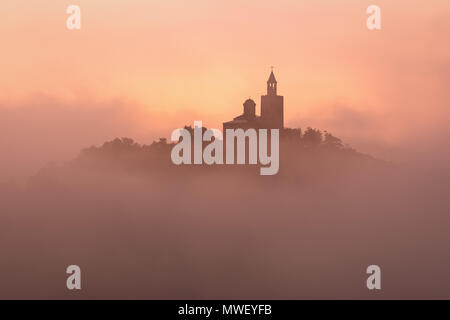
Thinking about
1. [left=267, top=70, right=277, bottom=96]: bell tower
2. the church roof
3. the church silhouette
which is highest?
the church roof

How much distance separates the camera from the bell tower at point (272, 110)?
70625mm

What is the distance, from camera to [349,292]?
8481 centimetres

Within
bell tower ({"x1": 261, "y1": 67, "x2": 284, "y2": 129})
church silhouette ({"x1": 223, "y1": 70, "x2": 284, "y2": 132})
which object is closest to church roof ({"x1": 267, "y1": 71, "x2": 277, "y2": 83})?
church silhouette ({"x1": 223, "y1": 70, "x2": 284, "y2": 132})

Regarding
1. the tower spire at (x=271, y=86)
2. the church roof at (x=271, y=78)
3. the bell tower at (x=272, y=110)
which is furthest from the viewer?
the church roof at (x=271, y=78)

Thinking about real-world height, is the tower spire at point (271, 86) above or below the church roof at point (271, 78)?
below

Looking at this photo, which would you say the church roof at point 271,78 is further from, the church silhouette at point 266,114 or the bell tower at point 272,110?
the bell tower at point 272,110

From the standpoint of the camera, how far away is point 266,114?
7088 centimetres

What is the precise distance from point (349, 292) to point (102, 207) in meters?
38.8

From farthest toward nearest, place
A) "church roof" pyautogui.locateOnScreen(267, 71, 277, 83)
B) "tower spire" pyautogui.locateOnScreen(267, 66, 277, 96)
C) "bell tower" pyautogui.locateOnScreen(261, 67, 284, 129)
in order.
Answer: "church roof" pyautogui.locateOnScreen(267, 71, 277, 83), "tower spire" pyautogui.locateOnScreen(267, 66, 277, 96), "bell tower" pyautogui.locateOnScreen(261, 67, 284, 129)

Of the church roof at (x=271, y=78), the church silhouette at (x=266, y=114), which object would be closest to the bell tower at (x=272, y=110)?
the church silhouette at (x=266, y=114)

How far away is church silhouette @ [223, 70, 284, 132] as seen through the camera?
232ft

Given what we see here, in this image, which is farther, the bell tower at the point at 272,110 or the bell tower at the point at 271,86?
the bell tower at the point at 271,86

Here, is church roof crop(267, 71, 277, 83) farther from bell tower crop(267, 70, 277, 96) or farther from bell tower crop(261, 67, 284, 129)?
bell tower crop(261, 67, 284, 129)

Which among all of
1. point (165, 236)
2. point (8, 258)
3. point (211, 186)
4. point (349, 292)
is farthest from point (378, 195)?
point (8, 258)
